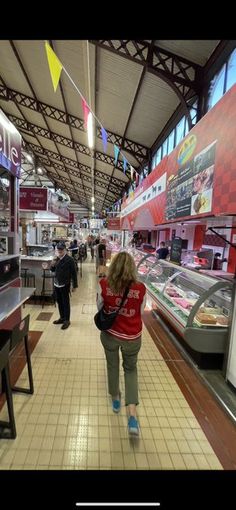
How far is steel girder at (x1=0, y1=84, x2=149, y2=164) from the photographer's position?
9.98 m

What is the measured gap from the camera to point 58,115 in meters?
10.4

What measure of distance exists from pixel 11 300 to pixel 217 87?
545cm

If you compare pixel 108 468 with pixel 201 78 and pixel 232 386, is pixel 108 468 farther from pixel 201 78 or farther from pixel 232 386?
pixel 201 78

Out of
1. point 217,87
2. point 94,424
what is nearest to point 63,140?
point 217,87

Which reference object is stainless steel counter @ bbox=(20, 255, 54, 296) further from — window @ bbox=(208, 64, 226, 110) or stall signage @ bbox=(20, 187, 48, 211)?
window @ bbox=(208, 64, 226, 110)

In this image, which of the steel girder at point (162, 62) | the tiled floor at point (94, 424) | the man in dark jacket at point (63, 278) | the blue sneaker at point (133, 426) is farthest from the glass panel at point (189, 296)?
the steel girder at point (162, 62)

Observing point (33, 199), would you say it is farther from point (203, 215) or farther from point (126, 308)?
point (126, 308)

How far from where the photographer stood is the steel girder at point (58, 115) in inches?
393

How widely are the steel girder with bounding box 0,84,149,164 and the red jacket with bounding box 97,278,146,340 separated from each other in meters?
8.95

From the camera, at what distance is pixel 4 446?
81.5 inches

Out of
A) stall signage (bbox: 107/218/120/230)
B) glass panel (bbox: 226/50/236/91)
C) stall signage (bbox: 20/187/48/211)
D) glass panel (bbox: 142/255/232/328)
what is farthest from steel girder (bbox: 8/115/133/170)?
glass panel (bbox: 142/255/232/328)

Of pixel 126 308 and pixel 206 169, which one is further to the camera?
pixel 206 169
